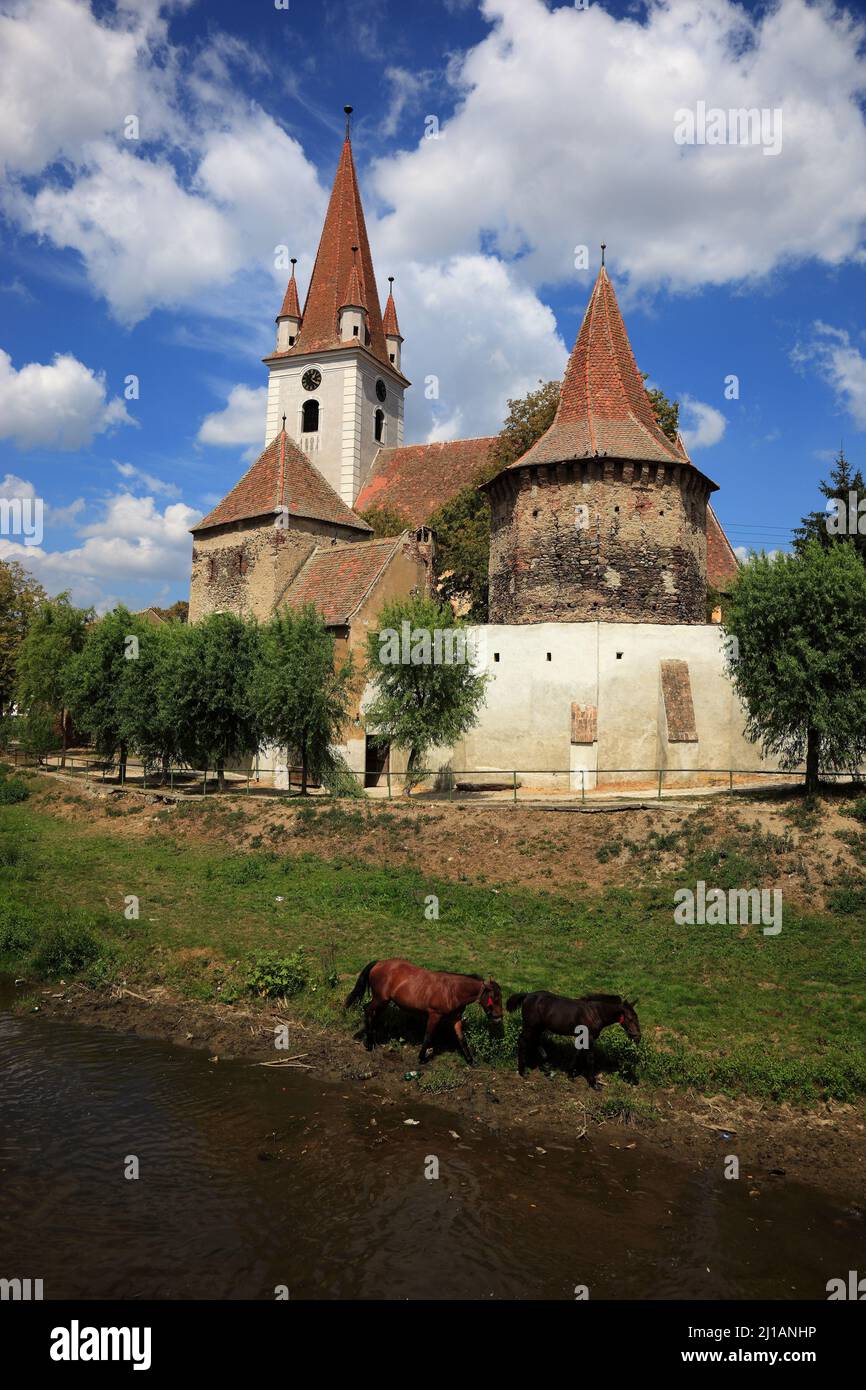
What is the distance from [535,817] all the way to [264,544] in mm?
21186

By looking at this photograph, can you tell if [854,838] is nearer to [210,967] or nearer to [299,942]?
[299,942]

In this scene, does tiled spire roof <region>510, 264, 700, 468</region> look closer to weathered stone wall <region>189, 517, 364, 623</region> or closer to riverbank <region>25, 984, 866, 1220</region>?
weathered stone wall <region>189, 517, 364, 623</region>

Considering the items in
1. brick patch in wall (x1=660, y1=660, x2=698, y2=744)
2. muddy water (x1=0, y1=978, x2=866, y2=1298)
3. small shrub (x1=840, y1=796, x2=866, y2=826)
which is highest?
brick patch in wall (x1=660, y1=660, x2=698, y2=744)

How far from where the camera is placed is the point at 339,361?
5525 centimetres

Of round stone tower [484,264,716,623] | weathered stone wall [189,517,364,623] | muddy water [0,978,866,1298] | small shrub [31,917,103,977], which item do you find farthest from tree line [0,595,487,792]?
muddy water [0,978,866,1298]

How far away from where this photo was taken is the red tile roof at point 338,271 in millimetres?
56281

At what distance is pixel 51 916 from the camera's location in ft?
56.8

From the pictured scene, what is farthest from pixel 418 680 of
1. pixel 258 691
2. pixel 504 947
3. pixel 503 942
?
pixel 504 947

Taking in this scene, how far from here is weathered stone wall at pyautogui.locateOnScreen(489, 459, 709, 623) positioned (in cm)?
3184

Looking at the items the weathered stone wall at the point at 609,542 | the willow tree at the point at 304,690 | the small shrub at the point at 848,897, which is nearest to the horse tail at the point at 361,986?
the small shrub at the point at 848,897

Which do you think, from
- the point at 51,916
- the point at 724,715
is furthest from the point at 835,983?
the point at 724,715

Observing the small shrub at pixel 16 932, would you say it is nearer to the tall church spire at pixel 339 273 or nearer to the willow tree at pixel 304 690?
the willow tree at pixel 304 690

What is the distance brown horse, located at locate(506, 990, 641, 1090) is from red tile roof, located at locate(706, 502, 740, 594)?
1189 inches
